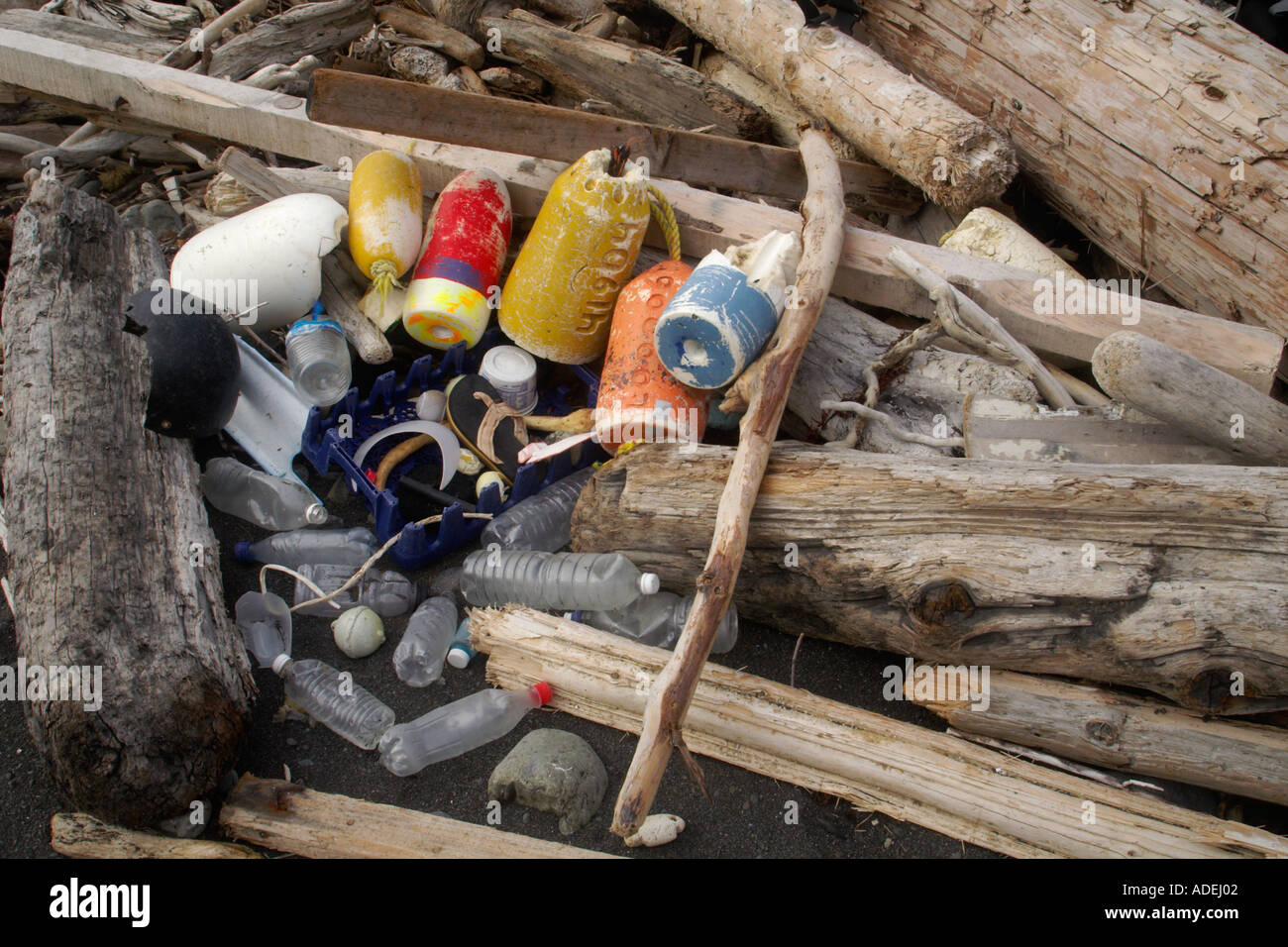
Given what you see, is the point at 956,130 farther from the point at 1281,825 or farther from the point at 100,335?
the point at 100,335

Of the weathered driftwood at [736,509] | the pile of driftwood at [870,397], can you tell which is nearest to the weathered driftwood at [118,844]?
the pile of driftwood at [870,397]

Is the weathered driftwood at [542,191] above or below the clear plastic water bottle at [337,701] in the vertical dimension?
above

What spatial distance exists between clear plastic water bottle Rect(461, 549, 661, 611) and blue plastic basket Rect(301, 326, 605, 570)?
0.20 metres

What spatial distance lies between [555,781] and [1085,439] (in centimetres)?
205

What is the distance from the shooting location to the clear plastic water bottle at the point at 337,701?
9.25ft

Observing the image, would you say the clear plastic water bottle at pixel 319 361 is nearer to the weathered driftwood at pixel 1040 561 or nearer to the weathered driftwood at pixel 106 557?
the weathered driftwood at pixel 106 557

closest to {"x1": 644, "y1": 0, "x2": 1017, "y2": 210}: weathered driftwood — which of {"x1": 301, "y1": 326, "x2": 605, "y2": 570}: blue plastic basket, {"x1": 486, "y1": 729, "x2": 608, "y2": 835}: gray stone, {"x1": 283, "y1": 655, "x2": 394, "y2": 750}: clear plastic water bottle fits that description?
{"x1": 301, "y1": 326, "x2": 605, "y2": 570}: blue plastic basket

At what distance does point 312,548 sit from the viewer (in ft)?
11.1

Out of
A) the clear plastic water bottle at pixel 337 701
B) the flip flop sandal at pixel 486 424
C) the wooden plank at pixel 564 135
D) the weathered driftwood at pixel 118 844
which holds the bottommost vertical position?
the weathered driftwood at pixel 118 844

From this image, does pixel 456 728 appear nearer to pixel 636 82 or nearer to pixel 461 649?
pixel 461 649

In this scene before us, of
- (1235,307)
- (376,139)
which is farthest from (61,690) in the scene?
(1235,307)

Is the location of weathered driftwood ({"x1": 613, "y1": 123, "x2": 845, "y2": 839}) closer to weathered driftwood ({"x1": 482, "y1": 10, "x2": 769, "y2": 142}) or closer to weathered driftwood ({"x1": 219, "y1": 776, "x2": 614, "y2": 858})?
weathered driftwood ({"x1": 219, "y1": 776, "x2": 614, "y2": 858})

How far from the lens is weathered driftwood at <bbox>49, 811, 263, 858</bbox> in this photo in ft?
7.72

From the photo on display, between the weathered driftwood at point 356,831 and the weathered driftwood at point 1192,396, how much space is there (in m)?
2.11
